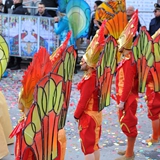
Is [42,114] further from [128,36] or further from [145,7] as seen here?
[145,7]

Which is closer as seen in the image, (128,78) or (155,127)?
(128,78)

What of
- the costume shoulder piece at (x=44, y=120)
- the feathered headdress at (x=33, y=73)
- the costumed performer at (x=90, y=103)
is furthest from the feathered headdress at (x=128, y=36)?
the costume shoulder piece at (x=44, y=120)

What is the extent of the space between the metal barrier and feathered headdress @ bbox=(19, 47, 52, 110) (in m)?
6.86

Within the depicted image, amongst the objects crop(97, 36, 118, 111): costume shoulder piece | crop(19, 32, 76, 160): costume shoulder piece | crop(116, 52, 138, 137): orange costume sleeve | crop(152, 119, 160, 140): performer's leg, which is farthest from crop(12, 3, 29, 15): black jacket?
crop(19, 32, 76, 160): costume shoulder piece

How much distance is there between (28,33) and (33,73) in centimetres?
728

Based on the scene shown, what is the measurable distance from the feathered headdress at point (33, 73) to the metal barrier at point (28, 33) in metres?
6.86

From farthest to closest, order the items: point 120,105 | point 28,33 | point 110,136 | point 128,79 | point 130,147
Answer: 1. point 28,33
2. point 110,136
3. point 130,147
4. point 120,105
5. point 128,79

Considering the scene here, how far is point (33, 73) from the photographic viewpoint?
3.57 metres

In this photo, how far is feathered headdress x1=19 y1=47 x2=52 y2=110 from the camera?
3553mm

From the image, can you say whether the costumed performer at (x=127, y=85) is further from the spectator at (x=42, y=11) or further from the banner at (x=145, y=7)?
the banner at (x=145, y=7)

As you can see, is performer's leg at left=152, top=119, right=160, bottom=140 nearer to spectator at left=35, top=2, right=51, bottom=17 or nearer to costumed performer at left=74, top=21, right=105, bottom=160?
costumed performer at left=74, top=21, right=105, bottom=160

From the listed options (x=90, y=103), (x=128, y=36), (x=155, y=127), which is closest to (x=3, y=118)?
(x=90, y=103)

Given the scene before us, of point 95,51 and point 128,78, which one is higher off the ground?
point 95,51

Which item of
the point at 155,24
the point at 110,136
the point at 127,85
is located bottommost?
the point at 110,136
